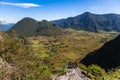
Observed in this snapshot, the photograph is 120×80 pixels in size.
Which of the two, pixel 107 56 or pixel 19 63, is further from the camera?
pixel 107 56

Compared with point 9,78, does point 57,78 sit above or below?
below

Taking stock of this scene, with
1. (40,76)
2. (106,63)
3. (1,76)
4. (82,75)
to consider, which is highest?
(1,76)

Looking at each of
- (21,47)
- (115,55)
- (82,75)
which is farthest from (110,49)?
(21,47)

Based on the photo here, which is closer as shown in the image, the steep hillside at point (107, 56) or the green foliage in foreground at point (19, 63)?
the green foliage in foreground at point (19, 63)

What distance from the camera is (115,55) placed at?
138 meters

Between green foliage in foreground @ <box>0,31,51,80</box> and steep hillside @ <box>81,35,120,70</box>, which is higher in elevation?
green foliage in foreground @ <box>0,31,51,80</box>

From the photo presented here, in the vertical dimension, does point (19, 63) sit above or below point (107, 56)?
above

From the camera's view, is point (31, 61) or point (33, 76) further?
point (31, 61)

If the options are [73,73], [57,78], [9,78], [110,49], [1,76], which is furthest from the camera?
[110,49]

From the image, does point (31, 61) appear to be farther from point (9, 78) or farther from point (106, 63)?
point (106, 63)

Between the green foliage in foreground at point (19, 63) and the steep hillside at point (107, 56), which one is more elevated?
the green foliage in foreground at point (19, 63)

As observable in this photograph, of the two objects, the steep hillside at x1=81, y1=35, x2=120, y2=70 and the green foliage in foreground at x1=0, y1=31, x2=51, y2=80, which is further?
the steep hillside at x1=81, y1=35, x2=120, y2=70

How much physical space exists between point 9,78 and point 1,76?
3019 mm

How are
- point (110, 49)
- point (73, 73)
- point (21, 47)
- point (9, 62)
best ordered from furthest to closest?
point (110, 49) → point (73, 73) → point (21, 47) → point (9, 62)
